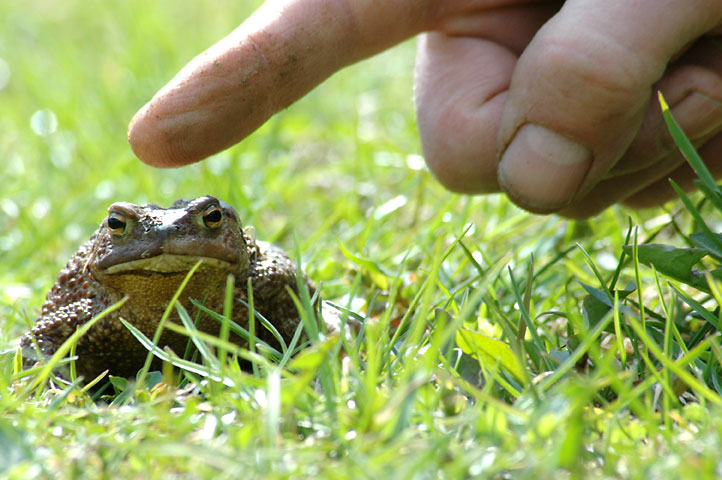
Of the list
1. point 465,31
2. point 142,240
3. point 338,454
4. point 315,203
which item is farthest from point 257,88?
point 315,203

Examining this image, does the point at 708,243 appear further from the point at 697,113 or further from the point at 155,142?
the point at 155,142

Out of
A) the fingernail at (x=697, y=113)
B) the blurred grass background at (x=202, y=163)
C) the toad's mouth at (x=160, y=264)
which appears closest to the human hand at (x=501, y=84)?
the fingernail at (x=697, y=113)

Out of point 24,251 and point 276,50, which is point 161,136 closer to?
point 276,50

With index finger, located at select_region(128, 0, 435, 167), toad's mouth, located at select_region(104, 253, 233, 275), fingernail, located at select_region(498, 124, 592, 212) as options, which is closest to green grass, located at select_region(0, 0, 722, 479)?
fingernail, located at select_region(498, 124, 592, 212)

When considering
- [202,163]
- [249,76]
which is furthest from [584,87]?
[202,163]

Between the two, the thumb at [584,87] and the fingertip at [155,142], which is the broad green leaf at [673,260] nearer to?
the thumb at [584,87]
